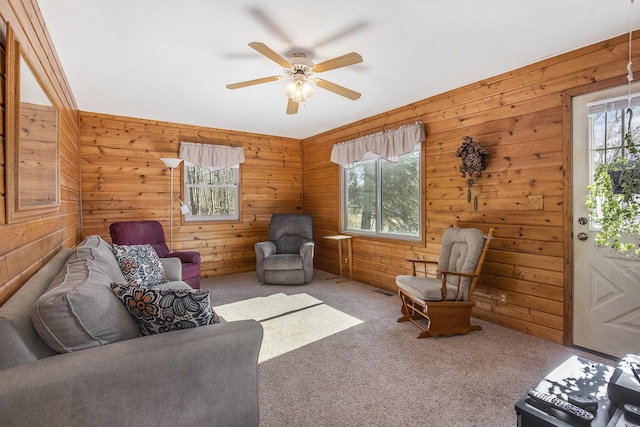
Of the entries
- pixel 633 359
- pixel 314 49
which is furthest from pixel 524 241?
pixel 314 49

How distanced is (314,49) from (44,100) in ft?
6.14

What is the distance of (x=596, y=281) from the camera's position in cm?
250

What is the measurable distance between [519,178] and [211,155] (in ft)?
13.6

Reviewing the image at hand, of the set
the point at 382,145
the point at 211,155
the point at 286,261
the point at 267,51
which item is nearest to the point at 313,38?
the point at 267,51

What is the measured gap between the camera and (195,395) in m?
1.32

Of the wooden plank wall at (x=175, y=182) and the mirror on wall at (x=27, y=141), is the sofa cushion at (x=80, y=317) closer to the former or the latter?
the mirror on wall at (x=27, y=141)

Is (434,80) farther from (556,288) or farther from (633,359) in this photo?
(633,359)

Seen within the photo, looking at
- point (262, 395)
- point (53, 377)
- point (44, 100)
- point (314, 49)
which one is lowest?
point (262, 395)

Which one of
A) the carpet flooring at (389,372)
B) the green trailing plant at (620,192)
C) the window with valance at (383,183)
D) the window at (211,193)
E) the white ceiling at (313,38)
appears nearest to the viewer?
the green trailing plant at (620,192)

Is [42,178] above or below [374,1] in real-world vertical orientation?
below

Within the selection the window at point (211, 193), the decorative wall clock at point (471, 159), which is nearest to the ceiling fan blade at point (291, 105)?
the decorative wall clock at point (471, 159)

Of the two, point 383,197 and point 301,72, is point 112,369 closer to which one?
point 301,72

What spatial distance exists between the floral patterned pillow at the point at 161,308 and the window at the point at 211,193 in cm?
378

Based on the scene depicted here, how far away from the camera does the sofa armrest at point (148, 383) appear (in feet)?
3.37
